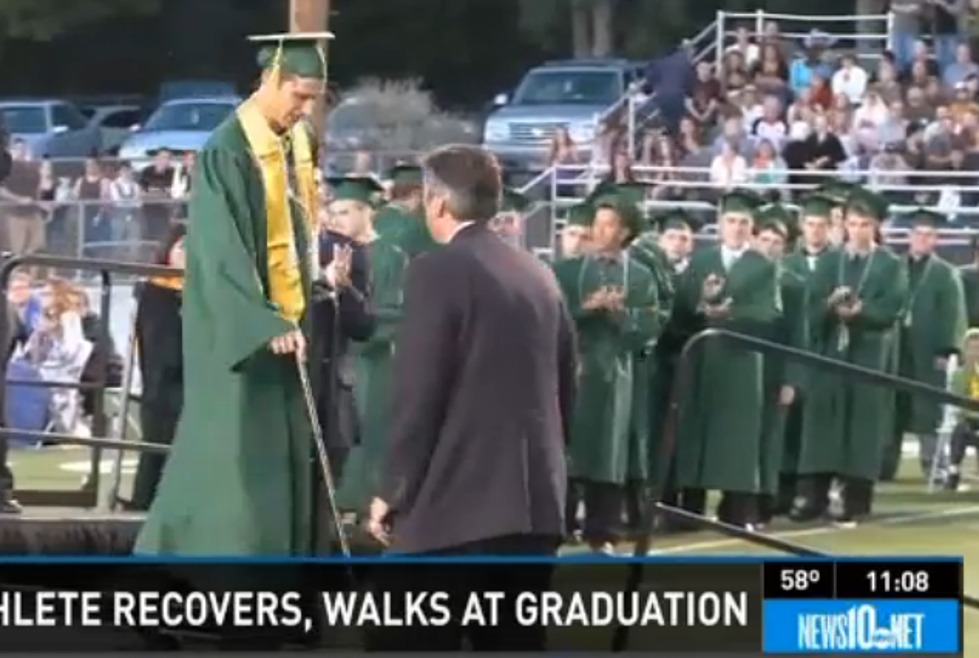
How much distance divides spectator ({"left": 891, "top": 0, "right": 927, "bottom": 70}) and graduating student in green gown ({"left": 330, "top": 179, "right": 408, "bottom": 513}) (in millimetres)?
1942

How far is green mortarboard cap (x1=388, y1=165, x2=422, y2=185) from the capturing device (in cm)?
744

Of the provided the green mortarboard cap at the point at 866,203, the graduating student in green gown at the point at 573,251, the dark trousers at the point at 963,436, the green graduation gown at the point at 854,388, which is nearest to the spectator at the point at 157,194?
the graduating student in green gown at the point at 573,251

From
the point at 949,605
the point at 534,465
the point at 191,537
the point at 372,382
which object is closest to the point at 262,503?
the point at 191,537

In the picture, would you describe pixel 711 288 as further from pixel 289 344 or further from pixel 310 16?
pixel 289 344

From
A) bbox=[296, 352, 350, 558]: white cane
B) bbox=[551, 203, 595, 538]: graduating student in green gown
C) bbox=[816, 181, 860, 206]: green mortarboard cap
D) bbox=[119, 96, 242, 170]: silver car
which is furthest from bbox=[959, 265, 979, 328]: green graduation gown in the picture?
bbox=[296, 352, 350, 558]: white cane

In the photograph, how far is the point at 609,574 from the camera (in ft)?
18.0

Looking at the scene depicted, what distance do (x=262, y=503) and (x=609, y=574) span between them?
0.69 m

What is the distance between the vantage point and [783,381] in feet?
31.1

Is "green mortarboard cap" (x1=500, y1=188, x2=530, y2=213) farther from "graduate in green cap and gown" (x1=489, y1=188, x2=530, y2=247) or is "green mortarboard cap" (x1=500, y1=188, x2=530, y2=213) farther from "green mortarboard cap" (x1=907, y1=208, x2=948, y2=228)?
"green mortarboard cap" (x1=907, y1=208, x2=948, y2=228)

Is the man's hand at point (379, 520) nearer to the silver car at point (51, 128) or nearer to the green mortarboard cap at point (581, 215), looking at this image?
the silver car at point (51, 128)

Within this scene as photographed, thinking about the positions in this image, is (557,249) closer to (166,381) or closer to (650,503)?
(166,381)

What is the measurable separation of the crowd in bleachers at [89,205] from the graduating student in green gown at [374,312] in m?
0.49

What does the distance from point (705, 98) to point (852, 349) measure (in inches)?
42.3

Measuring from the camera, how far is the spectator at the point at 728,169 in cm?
1012
